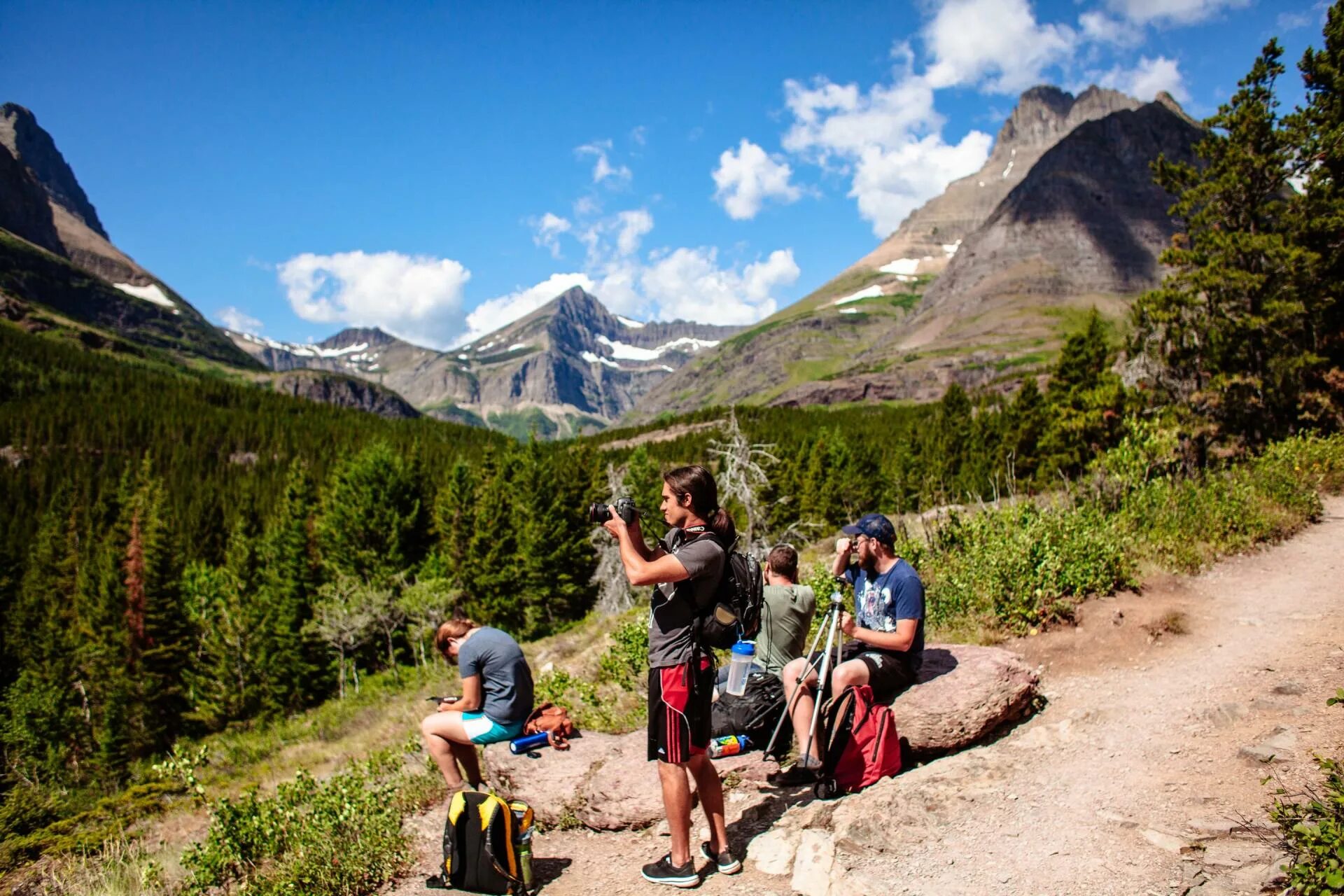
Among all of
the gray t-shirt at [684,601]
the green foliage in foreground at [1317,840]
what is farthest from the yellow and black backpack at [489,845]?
the green foliage in foreground at [1317,840]

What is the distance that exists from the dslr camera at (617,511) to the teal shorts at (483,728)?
268 cm

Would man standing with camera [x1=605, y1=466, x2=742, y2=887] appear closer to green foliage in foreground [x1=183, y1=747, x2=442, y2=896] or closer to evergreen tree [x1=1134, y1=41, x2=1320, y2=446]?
green foliage in foreground [x1=183, y1=747, x2=442, y2=896]

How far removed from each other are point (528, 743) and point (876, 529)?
3815 millimetres

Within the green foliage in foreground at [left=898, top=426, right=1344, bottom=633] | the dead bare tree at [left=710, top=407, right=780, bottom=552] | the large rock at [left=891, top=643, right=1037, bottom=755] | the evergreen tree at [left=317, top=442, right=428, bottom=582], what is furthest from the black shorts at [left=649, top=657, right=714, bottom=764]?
the evergreen tree at [left=317, top=442, right=428, bottom=582]

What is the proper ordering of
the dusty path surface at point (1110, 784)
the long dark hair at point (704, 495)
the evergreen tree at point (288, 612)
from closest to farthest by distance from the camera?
the dusty path surface at point (1110, 784) < the long dark hair at point (704, 495) < the evergreen tree at point (288, 612)

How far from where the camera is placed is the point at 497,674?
20.1 ft

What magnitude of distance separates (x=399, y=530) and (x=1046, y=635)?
4446cm

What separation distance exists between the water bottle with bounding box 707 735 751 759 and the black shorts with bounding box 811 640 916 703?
1.06 metres

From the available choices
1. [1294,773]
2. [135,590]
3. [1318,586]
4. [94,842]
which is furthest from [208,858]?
[135,590]

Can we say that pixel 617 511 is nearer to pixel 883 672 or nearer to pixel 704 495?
pixel 704 495

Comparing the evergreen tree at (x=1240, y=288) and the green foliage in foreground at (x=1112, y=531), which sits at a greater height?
the evergreen tree at (x=1240, y=288)

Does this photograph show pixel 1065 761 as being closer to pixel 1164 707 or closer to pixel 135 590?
pixel 1164 707

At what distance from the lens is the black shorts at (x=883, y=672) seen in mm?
5918

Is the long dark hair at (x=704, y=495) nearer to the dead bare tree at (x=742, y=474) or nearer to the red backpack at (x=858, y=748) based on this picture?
the red backpack at (x=858, y=748)
